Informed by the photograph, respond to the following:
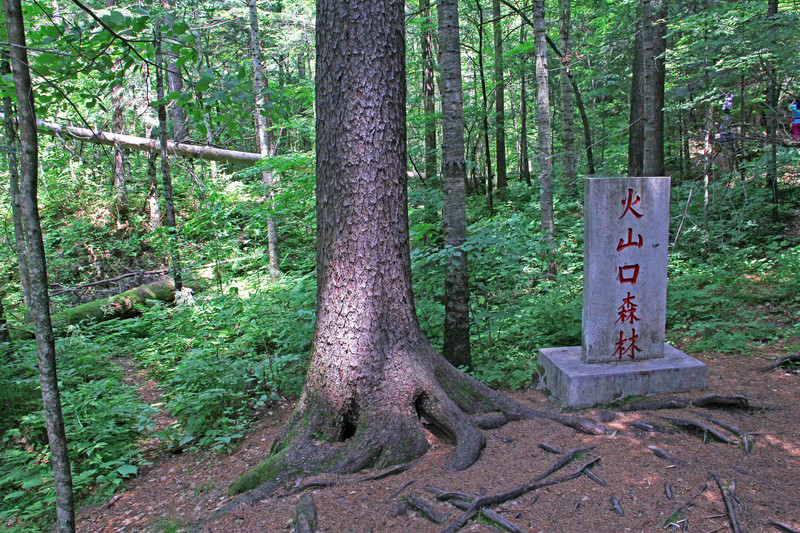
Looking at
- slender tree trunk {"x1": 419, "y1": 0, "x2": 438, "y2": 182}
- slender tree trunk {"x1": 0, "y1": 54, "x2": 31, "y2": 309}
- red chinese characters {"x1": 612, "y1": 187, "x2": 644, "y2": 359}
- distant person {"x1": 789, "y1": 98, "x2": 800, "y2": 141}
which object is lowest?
red chinese characters {"x1": 612, "y1": 187, "x2": 644, "y2": 359}

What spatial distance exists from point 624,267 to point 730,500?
244 cm

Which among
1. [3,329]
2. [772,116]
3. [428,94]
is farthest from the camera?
[428,94]

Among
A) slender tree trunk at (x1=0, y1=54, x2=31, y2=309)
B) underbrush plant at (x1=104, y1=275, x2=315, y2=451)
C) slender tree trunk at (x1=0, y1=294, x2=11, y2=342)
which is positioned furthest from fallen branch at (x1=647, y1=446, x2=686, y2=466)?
slender tree trunk at (x1=0, y1=294, x2=11, y2=342)

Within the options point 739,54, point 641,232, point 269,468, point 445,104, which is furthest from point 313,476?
point 739,54

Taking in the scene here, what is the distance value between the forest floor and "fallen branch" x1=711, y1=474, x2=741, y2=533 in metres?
0.02

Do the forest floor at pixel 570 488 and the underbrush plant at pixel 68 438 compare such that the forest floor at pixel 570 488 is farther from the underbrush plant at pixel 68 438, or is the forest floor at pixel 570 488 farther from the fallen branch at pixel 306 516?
the underbrush plant at pixel 68 438

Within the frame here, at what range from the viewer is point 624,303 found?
471 centimetres

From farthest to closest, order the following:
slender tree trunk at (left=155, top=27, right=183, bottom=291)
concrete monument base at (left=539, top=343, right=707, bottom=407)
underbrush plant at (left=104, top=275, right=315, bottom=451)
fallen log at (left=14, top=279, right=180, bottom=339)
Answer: slender tree trunk at (left=155, top=27, right=183, bottom=291) < fallen log at (left=14, top=279, right=180, bottom=339) < underbrush plant at (left=104, top=275, right=315, bottom=451) < concrete monument base at (left=539, top=343, right=707, bottom=407)

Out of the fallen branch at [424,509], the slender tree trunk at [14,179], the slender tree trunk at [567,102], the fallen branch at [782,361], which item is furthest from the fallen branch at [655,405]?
the slender tree trunk at [567,102]

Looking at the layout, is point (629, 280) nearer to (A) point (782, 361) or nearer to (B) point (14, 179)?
(A) point (782, 361)

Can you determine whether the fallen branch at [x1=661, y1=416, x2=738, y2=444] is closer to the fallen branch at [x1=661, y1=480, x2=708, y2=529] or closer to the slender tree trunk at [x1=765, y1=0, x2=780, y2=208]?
the fallen branch at [x1=661, y1=480, x2=708, y2=529]

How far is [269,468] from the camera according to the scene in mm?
3291

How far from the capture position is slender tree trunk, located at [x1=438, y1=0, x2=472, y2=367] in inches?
208

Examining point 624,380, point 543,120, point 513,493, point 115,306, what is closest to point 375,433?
point 513,493
